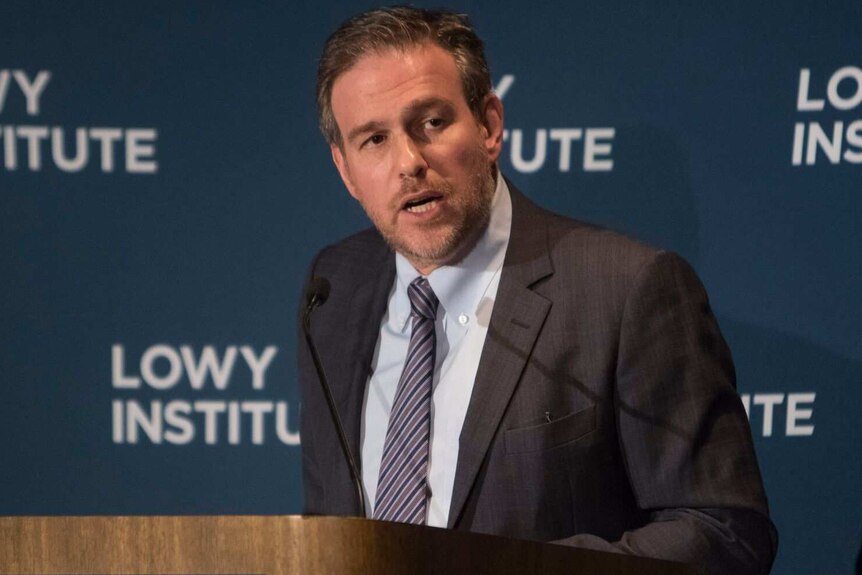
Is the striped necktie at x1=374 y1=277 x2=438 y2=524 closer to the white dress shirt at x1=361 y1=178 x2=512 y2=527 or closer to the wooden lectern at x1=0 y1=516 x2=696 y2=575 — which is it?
the white dress shirt at x1=361 y1=178 x2=512 y2=527

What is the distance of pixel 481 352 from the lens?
2016 mm

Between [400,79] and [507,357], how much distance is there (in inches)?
20.8

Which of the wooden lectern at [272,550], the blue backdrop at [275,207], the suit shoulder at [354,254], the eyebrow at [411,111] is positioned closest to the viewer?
the wooden lectern at [272,550]

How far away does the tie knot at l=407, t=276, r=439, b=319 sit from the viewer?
208 cm

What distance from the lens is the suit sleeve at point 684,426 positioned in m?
1.87

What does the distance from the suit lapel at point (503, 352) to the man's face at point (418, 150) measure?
0.12m

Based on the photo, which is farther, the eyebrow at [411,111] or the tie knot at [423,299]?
the tie knot at [423,299]

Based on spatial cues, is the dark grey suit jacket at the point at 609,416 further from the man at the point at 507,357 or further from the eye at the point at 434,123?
the eye at the point at 434,123

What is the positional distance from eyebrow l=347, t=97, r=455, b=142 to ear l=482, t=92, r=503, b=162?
0.11 m

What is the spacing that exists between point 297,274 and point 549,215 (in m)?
0.84

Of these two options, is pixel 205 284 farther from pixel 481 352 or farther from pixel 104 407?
pixel 481 352

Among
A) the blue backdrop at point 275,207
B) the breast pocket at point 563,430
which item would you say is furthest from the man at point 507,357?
the blue backdrop at point 275,207

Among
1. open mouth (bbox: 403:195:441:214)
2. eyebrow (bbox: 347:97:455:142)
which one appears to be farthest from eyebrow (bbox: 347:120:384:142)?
open mouth (bbox: 403:195:441:214)

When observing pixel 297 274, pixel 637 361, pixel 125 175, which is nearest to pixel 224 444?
pixel 297 274
